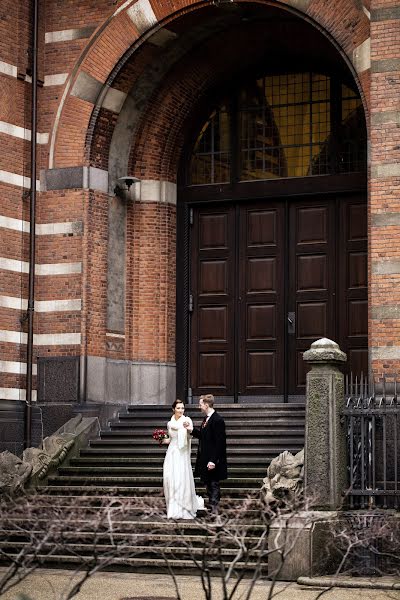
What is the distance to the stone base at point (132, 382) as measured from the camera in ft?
64.3

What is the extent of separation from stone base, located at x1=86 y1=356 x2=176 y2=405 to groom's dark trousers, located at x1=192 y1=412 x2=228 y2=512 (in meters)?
4.28

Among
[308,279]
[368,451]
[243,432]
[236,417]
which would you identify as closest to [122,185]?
[308,279]

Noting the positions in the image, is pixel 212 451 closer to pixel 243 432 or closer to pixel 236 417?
pixel 243 432

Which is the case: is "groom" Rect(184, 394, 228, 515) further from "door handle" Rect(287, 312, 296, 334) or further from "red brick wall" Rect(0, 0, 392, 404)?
"door handle" Rect(287, 312, 296, 334)

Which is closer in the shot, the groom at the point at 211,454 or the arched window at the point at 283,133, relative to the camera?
the groom at the point at 211,454

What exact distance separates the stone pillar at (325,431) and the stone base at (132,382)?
5984mm

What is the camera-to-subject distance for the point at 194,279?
2075cm

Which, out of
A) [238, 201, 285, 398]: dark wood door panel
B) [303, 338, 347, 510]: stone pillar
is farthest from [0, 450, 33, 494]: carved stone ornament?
[303, 338, 347, 510]: stone pillar

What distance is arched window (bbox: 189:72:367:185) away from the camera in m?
19.7

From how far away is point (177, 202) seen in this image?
20812mm

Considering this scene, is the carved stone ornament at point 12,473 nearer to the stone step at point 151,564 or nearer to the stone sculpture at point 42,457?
the stone sculpture at point 42,457

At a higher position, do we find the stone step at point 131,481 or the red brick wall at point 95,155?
the red brick wall at point 95,155

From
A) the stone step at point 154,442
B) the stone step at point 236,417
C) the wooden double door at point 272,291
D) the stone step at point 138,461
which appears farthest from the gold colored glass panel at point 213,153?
the stone step at point 138,461

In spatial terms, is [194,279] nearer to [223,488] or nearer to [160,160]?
[160,160]
